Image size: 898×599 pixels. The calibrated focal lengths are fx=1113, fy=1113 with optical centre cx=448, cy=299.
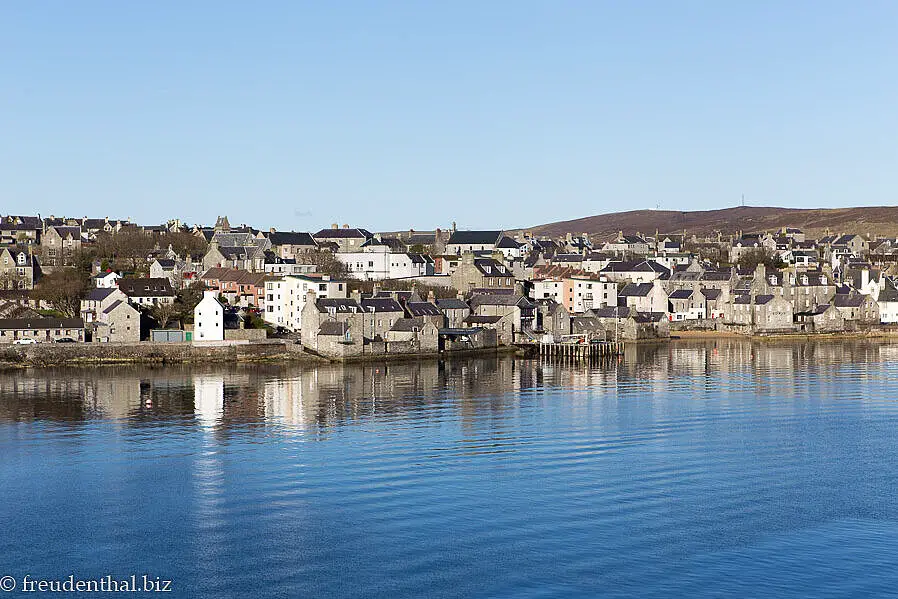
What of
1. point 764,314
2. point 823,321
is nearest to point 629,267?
point 764,314

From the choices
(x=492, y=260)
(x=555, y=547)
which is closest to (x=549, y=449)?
(x=555, y=547)

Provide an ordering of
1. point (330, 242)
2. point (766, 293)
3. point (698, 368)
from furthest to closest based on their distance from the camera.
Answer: point (330, 242), point (766, 293), point (698, 368)

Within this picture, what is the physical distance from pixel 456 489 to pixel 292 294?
3461 cm

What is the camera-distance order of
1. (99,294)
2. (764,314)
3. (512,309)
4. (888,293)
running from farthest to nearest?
(888,293) → (764,314) → (512,309) → (99,294)

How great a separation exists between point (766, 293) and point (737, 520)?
50374 mm

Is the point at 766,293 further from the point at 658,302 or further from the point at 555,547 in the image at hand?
the point at 555,547

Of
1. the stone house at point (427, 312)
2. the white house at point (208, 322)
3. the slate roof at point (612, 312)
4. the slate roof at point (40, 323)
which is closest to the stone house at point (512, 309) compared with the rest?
the stone house at point (427, 312)

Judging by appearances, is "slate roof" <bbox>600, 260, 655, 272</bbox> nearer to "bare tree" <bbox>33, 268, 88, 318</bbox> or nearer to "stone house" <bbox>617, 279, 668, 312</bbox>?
"stone house" <bbox>617, 279, 668, 312</bbox>

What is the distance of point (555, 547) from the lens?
2173cm

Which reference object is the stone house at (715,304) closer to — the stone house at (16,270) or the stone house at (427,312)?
the stone house at (427,312)

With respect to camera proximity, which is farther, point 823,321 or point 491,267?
point 491,267

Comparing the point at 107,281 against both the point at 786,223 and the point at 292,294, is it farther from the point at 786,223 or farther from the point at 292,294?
the point at 786,223

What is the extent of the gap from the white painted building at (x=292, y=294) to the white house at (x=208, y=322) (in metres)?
4.48

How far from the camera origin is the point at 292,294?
2329 inches
